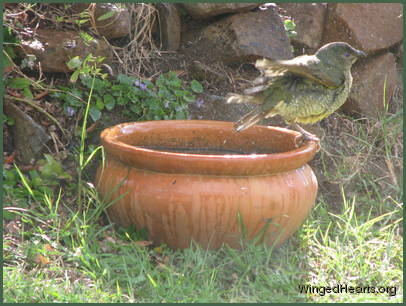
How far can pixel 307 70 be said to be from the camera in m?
3.44

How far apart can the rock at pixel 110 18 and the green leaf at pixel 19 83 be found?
26.8 inches

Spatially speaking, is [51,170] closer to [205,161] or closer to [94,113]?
[94,113]

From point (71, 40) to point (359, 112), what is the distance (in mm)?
2541

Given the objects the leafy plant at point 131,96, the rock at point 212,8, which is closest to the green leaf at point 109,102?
the leafy plant at point 131,96

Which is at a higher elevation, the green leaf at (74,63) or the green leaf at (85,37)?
the green leaf at (85,37)

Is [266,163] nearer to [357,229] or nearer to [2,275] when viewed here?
[357,229]

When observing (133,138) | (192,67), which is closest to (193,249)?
(133,138)

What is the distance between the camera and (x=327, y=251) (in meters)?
3.35

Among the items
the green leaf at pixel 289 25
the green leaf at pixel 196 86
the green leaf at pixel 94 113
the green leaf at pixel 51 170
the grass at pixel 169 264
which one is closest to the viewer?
the grass at pixel 169 264

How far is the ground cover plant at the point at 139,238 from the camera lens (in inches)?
114

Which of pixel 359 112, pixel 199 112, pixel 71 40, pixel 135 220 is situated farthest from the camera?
pixel 359 112

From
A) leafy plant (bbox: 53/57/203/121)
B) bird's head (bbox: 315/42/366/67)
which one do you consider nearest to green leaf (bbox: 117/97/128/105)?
leafy plant (bbox: 53/57/203/121)

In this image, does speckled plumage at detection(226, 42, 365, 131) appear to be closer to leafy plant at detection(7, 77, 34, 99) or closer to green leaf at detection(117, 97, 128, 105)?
green leaf at detection(117, 97, 128, 105)

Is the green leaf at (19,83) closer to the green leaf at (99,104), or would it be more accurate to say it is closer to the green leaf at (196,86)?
the green leaf at (99,104)
